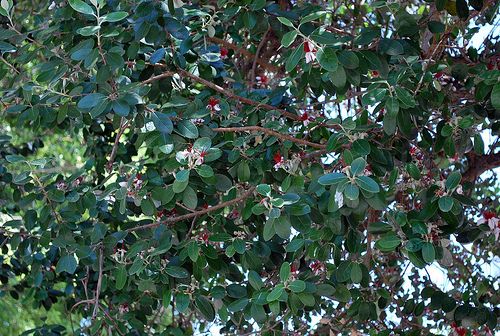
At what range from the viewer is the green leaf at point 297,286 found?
2.17 meters

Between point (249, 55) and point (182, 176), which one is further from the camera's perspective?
point (249, 55)

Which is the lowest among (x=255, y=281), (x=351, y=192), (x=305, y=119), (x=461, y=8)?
(x=255, y=281)

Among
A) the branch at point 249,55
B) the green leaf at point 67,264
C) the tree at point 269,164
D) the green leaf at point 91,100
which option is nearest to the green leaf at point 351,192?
the tree at point 269,164

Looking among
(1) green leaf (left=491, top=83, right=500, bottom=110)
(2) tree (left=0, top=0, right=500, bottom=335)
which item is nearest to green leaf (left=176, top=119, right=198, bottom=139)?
(2) tree (left=0, top=0, right=500, bottom=335)

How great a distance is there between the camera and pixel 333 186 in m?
2.11

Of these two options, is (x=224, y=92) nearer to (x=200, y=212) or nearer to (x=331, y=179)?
(x=200, y=212)

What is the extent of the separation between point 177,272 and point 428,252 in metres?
0.71

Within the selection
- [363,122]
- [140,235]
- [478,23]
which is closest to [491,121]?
[363,122]

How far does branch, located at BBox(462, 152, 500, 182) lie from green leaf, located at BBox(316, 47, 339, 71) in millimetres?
1151

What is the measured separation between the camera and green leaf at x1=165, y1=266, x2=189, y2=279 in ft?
7.93

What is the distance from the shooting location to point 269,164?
8.01 ft

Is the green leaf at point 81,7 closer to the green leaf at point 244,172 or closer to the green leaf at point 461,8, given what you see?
the green leaf at point 244,172

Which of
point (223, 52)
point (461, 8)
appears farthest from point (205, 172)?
point (223, 52)

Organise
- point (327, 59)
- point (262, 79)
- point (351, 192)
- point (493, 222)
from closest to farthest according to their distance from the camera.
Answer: point (351, 192), point (327, 59), point (493, 222), point (262, 79)
